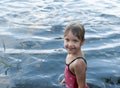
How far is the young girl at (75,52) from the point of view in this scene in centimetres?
421

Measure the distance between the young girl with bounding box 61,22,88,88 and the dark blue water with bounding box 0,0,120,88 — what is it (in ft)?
3.23

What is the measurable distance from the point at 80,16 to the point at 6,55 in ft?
12.0

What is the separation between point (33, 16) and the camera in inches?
363

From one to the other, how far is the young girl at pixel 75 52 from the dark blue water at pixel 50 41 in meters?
0.98

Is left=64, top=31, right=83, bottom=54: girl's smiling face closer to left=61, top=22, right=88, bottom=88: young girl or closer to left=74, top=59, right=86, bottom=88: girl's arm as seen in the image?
left=61, top=22, right=88, bottom=88: young girl

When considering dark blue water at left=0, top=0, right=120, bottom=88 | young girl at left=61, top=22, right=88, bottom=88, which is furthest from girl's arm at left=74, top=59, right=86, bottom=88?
dark blue water at left=0, top=0, right=120, bottom=88

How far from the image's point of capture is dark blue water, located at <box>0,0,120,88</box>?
5.66m

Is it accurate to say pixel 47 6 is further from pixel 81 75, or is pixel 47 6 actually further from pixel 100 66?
pixel 81 75

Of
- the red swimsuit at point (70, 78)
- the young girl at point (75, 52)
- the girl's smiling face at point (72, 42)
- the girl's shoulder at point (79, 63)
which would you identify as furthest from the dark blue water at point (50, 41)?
the girl's smiling face at point (72, 42)

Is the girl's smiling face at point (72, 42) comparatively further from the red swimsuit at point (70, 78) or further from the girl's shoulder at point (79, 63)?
the red swimsuit at point (70, 78)

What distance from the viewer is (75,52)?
14.4ft

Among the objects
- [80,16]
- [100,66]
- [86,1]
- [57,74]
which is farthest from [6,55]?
[86,1]

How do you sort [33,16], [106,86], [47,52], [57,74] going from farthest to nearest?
[33,16], [47,52], [57,74], [106,86]

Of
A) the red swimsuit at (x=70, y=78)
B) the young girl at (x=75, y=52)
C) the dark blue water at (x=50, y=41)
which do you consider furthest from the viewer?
the dark blue water at (x=50, y=41)
